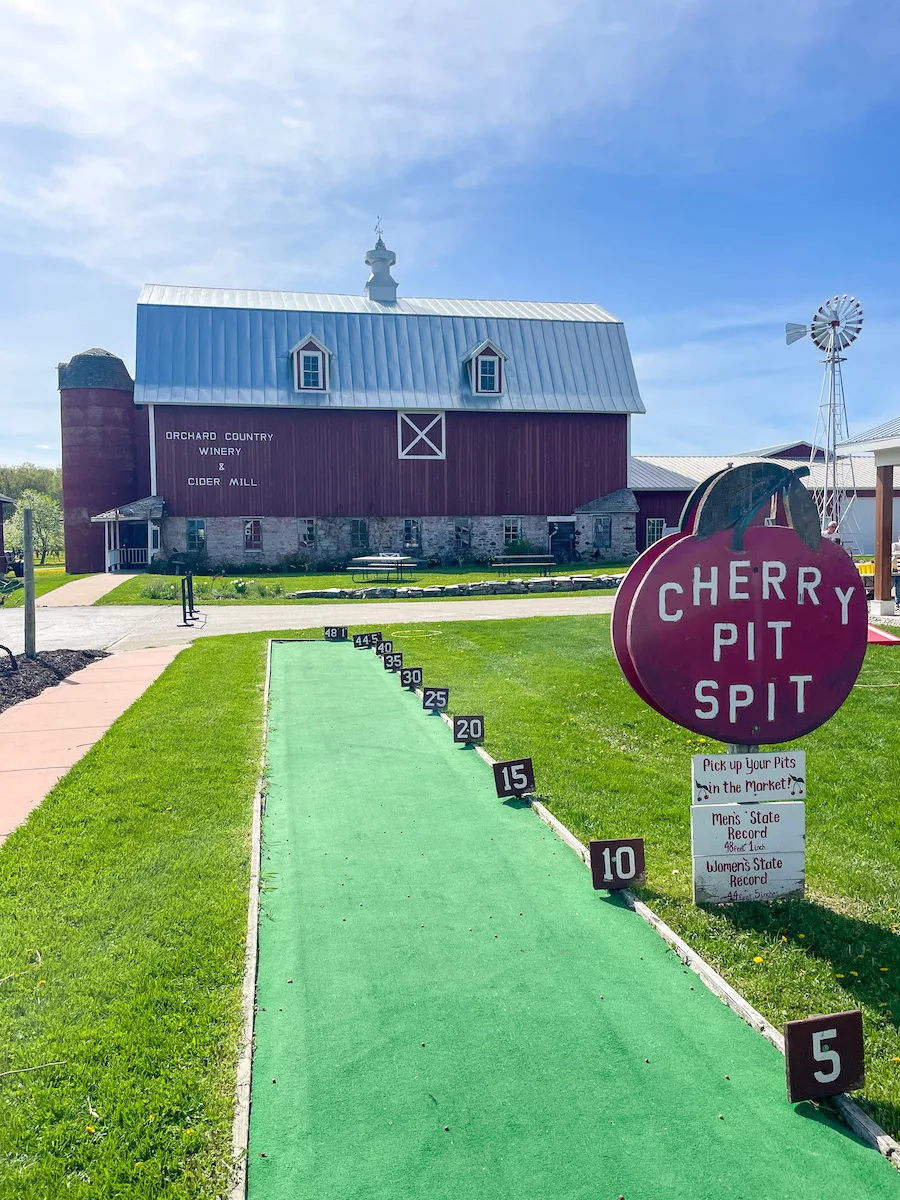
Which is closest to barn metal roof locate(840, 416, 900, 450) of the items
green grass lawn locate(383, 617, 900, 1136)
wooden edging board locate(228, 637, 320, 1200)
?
green grass lawn locate(383, 617, 900, 1136)

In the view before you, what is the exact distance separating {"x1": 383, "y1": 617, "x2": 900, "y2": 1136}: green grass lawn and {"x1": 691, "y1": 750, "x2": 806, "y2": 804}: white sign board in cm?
60

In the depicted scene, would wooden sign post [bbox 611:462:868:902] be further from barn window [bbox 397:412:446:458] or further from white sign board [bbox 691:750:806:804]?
barn window [bbox 397:412:446:458]

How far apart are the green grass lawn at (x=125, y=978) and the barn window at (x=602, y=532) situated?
104ft

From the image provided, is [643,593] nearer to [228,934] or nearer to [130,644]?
[228,934]

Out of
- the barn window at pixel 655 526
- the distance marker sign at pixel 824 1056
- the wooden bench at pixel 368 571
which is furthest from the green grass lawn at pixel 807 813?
the barn window at pixel 655 526

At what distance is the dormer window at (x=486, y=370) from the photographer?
3756 centimetres

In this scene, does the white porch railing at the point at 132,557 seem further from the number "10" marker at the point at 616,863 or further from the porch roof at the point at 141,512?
the number "10" marker at the point at 616,863

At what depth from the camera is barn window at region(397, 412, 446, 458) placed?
37.0 m

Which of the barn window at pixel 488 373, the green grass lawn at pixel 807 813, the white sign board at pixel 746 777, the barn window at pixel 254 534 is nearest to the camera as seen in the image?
the green grass lawn at pixel 807 813

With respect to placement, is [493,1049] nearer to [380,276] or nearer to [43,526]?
[380,276]

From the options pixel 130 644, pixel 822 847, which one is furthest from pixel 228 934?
pixel 130 644

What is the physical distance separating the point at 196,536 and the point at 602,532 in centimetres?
1640

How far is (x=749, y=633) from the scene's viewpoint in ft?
16.0

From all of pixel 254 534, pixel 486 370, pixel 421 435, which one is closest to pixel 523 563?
pixel 421 435
